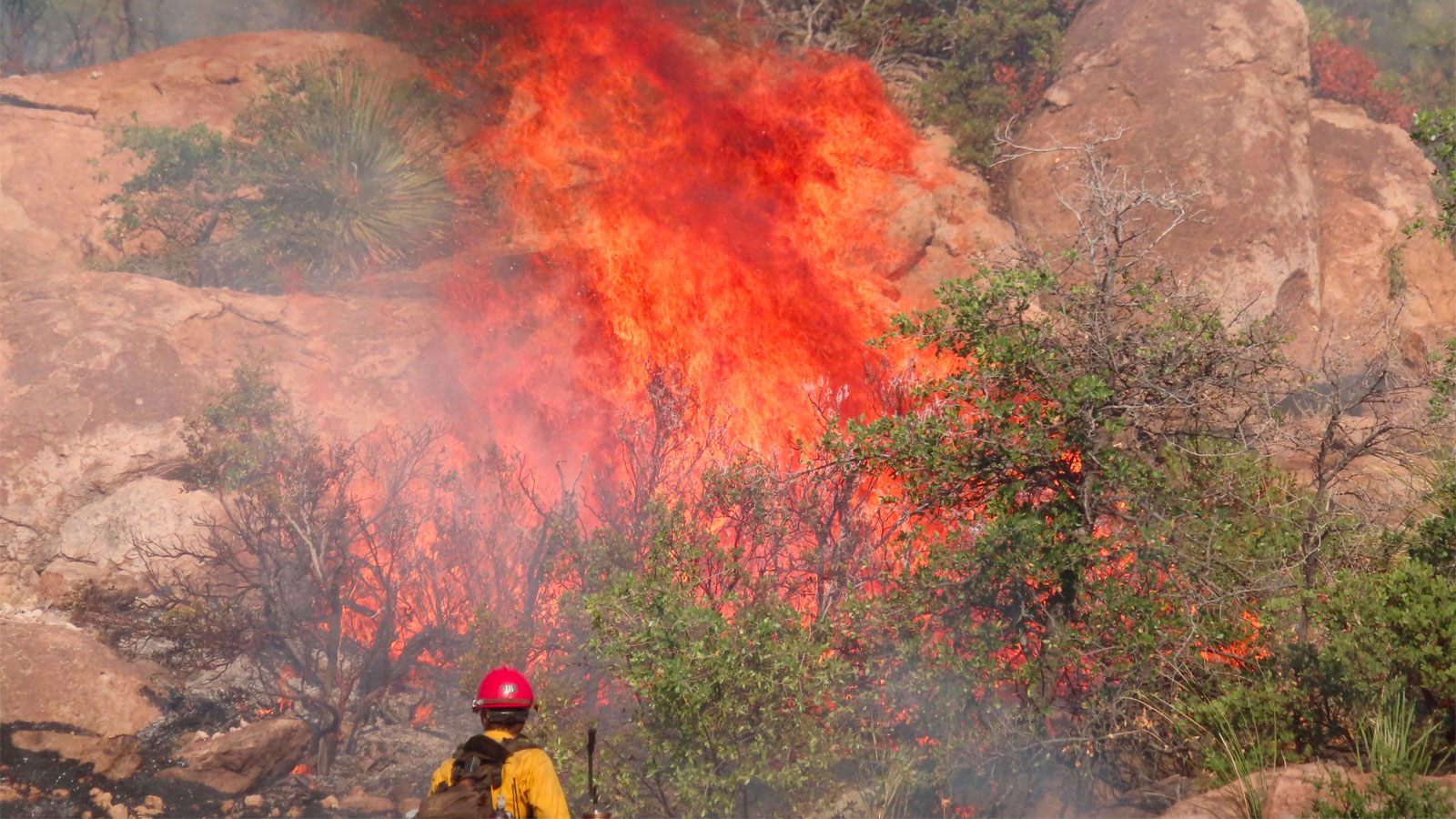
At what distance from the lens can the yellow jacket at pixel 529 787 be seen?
16.9 ft

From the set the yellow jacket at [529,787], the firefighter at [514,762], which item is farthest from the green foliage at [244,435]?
the yellow jacket at [529,787]

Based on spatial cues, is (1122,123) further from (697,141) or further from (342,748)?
(342,748)

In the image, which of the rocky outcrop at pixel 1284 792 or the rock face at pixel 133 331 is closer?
the rocky outcrop at pixel 1284 792

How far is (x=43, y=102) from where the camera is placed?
2019cm

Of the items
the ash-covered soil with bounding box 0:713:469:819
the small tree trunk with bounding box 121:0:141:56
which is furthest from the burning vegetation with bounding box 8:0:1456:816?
the small tree trunk with bounding box 121:0:141:56

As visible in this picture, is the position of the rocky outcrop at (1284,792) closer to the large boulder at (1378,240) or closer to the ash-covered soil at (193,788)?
the ash-covered soil at (193,788)

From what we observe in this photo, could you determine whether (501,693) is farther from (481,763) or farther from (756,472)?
(756,472)

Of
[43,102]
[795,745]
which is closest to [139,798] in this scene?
[795,745]

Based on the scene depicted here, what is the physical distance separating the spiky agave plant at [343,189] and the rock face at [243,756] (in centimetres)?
861

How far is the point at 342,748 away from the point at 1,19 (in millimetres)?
Answer: 28331

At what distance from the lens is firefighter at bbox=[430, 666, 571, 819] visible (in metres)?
5.16

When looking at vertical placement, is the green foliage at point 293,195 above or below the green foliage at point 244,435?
above

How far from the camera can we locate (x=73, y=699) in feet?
39.1

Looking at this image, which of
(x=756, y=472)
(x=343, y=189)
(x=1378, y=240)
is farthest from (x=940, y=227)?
(x=343, y=189)
